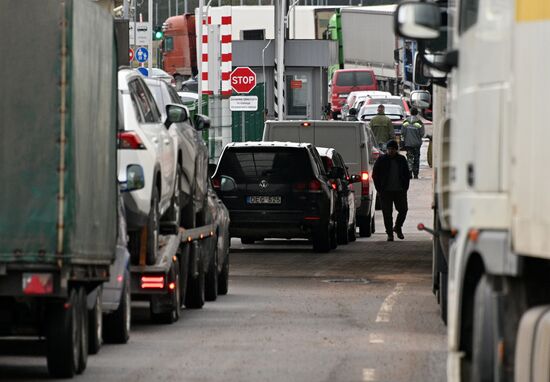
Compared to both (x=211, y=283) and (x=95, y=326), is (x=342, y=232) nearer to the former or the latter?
(x=211, y=283)

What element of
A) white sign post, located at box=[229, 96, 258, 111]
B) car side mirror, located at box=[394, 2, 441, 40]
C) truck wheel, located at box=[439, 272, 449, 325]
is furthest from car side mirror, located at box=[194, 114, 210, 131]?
white sign post, located at box=[229, 96, 258, 111]

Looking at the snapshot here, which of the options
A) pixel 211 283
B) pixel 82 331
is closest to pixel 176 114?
pixel 211 283

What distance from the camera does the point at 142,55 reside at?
2366 inches

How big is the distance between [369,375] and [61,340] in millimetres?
2198

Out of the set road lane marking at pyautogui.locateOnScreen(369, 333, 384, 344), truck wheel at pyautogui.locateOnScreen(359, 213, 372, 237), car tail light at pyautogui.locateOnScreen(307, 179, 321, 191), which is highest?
car tail light at pyautogui.locateOnScreen(307, 179, 321, 191)

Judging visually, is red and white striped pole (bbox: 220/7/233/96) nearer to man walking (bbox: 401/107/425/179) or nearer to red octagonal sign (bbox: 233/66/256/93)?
red octagonal sign (bbox: 233/66/256/93)

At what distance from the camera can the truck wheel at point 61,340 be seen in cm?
1377

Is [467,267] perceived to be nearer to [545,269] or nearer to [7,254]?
[545,269]

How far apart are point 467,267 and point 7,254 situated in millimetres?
3654

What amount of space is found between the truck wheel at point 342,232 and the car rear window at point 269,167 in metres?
3.66

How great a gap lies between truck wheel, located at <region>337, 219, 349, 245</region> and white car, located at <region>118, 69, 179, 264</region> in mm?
16064

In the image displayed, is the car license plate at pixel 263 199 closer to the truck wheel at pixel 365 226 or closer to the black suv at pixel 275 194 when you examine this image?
the black suv at pixel 275 194

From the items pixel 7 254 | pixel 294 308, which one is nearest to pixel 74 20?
pixel 7 254

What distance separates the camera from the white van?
3716 cm
